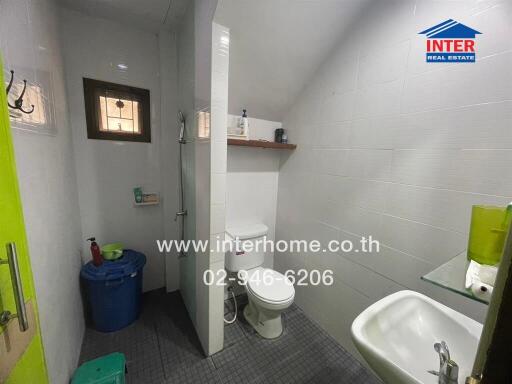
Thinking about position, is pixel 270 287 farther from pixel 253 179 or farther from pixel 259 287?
pixel 253 179

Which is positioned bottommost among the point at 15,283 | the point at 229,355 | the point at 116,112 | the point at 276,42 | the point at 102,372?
the point at 229,355

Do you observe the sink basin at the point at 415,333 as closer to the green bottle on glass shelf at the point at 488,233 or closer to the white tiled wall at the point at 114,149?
the green bottle on glass shelf at the point at 488,233

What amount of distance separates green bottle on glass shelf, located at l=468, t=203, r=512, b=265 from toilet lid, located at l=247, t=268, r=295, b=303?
3.89 feet

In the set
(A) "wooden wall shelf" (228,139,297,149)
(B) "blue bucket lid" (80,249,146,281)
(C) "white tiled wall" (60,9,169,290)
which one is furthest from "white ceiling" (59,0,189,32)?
(B) "blue bucket lid" (80,249,146,281)

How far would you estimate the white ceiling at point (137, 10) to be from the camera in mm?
1461

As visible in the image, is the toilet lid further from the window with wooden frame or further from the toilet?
the window with wooden frame

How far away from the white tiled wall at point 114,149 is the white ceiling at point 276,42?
0.78 metres

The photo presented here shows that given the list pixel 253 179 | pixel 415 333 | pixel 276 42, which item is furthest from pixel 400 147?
pixel 253 179

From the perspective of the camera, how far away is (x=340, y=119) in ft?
5.10

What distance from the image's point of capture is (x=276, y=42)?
1433 mm

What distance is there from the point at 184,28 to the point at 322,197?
1.72m

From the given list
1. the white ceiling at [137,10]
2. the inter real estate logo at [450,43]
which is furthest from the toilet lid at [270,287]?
the white ceiling at [137,10]

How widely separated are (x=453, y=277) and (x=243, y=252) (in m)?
1.42

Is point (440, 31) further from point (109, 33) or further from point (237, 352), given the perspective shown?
point (237, 352)
